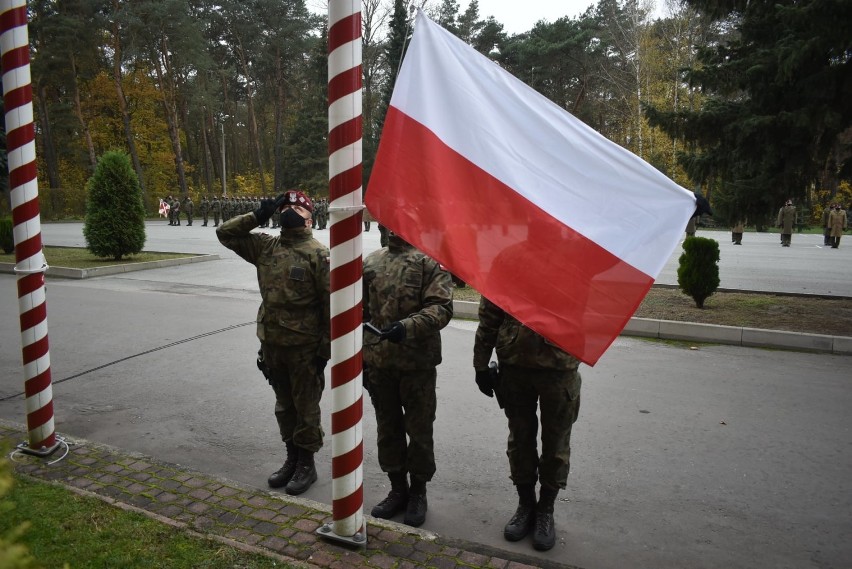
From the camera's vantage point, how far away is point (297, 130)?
51.1 metres

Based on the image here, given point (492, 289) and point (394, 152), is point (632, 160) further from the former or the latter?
point (394, 152)

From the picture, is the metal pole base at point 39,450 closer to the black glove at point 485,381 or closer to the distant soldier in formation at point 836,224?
the black glove at point 485,381

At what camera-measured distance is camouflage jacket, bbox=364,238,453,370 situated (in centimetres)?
381

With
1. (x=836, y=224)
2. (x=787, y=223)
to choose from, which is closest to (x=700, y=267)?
(x=787, y=223)

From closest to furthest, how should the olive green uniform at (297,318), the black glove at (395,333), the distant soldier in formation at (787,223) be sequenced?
the black glove at (395,333)
the olive green uniform at (297,318)
the distant soldier in formation at (787,223)

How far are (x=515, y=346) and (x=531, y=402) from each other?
0.42m

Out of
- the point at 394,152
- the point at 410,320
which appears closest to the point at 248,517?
the point at 410,320

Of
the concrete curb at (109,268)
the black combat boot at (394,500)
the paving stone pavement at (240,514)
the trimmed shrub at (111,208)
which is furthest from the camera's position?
the trimmed shrub at (111,208)

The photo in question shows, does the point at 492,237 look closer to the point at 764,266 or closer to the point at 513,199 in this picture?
the point at 513,199

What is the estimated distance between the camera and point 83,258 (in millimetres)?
17578

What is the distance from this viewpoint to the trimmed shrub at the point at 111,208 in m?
16.5

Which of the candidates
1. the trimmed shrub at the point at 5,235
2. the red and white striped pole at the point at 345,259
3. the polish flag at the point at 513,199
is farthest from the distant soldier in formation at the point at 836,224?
the trimmed shrub at the point at 5,235

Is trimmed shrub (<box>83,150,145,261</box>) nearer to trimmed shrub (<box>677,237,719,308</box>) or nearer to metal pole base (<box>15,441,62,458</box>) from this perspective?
metal pole base (<box>15,441,62,458</box>)

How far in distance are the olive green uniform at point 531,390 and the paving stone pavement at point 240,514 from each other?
56 cm
